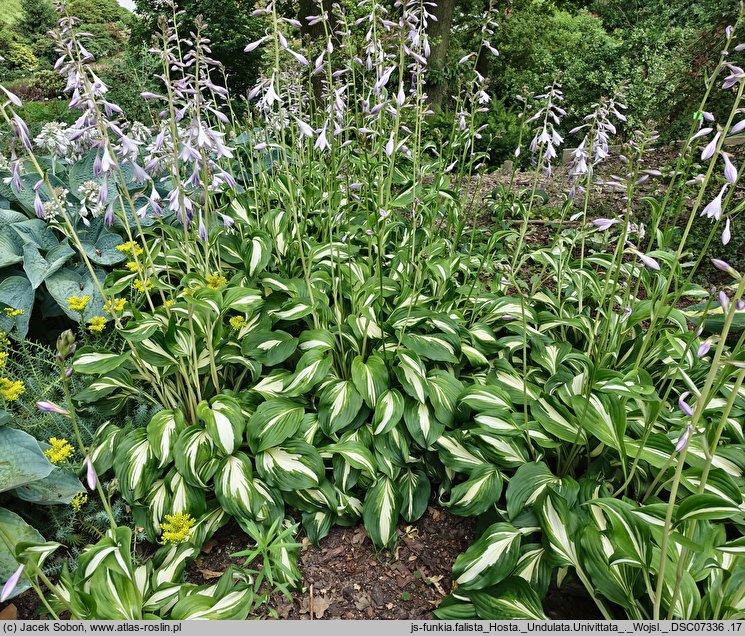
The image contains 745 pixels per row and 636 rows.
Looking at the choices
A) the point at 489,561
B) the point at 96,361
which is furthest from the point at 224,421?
the point at 489,561

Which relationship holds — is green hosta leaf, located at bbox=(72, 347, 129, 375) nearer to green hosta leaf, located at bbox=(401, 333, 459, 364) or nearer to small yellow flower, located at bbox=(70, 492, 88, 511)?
small yellow flower, located at bbox=(70, 492, 88, 511)

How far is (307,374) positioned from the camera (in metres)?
2.65

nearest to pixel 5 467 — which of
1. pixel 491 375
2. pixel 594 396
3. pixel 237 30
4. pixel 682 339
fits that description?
pixel 491 375

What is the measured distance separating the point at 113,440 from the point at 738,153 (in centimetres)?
535

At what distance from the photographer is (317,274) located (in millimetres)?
3295

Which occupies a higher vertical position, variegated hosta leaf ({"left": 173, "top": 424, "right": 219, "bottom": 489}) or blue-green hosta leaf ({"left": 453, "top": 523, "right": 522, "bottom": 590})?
blue-green hosta leaf ({"left": 453, "top": 523, "right": 522, "bottom": 590})

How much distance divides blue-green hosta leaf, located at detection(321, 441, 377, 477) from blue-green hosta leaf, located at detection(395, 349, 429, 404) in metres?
0.37

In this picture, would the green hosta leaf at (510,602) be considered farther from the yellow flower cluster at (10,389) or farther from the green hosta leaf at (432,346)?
the yellow flower cluster at (10,389)

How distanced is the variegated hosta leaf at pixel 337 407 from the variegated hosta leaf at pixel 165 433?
0.72m

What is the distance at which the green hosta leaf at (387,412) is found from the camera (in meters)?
2.47

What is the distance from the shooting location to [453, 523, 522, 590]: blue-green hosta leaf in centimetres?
201

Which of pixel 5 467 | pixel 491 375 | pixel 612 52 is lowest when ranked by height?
pixel 5 467

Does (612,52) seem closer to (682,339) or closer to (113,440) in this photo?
(682,339)

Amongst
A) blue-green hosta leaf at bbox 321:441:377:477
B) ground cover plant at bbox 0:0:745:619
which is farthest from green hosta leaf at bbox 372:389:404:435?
blue-green hosta leaf at bbox 321:441:377:477
